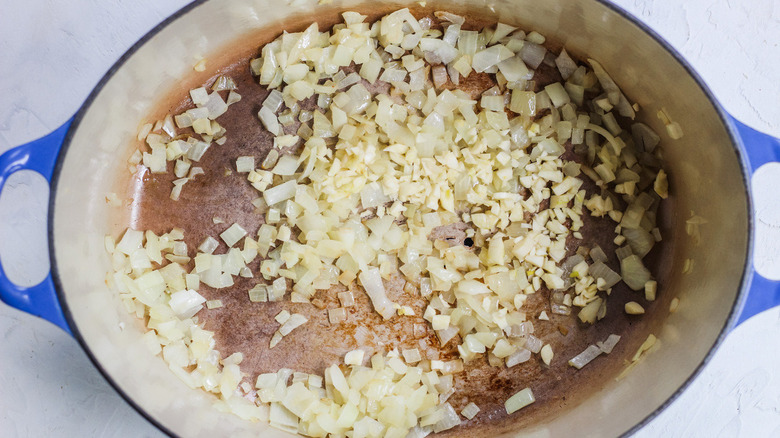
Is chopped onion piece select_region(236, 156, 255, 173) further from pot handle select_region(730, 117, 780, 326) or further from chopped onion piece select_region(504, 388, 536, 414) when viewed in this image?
pot handle select_region(730, 117, 780, 326)

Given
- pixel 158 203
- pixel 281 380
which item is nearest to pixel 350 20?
pixel 158 203

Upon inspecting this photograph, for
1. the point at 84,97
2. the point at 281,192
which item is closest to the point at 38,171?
the point at 84,97

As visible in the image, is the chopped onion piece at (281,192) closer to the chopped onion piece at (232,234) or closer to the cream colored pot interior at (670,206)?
the chopped onion piece at (232,234)

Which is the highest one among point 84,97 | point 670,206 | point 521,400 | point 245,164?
point 84,97

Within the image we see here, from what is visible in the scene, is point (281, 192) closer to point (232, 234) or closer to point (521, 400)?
point (232, 234)

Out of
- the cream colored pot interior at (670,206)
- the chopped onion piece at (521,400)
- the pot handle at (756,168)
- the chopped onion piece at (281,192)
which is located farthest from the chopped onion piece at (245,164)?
the pot handle at (756,168)

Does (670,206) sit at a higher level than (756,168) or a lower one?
lower

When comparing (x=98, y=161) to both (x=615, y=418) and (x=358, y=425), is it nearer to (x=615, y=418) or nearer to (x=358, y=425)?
(x=358, y=425)

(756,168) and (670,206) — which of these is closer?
(756,168)
